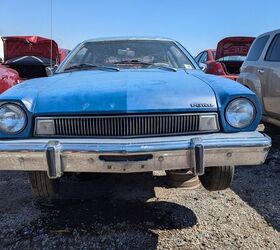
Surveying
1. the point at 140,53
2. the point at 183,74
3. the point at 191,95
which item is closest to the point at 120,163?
the point at 191,95

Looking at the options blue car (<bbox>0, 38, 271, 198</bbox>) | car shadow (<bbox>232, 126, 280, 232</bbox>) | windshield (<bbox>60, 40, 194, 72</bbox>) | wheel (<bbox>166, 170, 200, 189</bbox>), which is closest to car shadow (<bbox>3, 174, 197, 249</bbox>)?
wheel (<bbox>166, 170, 200, 189</bbox>)

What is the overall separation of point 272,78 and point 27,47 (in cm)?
737

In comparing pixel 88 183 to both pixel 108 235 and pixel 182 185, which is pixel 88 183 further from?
pixel 108 235

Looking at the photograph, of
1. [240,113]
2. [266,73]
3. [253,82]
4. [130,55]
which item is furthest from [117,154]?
[253,82]

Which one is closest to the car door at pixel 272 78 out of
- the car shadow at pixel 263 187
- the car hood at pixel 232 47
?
the car shadow at pixel 263 187

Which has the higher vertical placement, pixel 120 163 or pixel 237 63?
pixel 120 163

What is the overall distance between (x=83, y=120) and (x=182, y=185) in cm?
183

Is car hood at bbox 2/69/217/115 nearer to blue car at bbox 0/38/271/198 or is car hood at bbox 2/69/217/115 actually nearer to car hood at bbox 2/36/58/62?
blue car at bbox 0/38/271/198

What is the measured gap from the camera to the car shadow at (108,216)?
335cm

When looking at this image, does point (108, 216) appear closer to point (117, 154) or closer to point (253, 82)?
point (117, 154)

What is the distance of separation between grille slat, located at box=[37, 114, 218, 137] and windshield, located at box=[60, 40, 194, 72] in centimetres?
151

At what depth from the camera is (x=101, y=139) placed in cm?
302

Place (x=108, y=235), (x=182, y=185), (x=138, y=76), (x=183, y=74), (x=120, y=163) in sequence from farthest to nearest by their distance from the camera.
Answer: (x=182, y=185), (x=183, y=74), (x=138, y=76), (x=108, y=235), (x=120, y=163)

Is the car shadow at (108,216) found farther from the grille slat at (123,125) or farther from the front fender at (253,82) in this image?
the front fender at (253,82)
